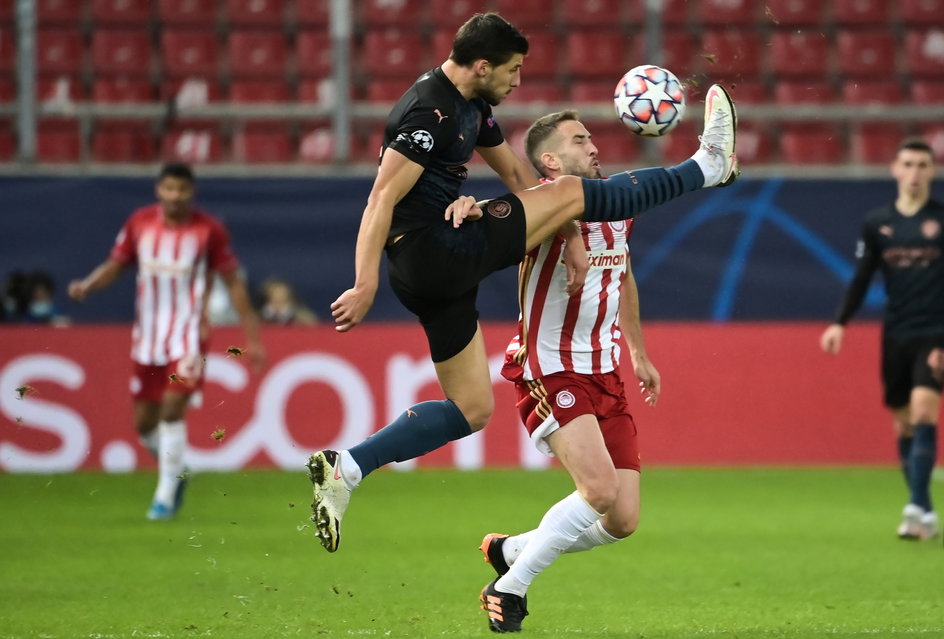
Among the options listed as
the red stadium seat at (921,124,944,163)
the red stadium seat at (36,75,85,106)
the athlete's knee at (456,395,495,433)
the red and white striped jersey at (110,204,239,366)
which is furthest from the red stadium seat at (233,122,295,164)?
the athlete's knee at (456,395,495,433)

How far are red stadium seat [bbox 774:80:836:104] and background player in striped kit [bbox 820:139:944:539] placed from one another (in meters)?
5.96

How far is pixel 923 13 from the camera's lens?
14.9 metres

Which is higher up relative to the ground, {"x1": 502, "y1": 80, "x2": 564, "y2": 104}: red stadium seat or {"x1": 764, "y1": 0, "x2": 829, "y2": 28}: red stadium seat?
{"x1": 764, "y1": 0, "x2": 829, "y2": 28}: red stadium seat

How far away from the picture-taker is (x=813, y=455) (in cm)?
1222

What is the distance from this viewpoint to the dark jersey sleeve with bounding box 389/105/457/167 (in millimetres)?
5234

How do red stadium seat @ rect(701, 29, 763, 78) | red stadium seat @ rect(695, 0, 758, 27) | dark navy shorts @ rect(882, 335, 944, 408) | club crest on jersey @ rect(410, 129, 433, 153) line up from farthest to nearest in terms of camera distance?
1. red stadium seat @ rect(695, 0, 758, 27)
2. red stadium seat @ rect(701, 29, 763, 78)
3. dark navy shorts @ rect(882, 335, 944, 408)
4. club crest on jersey @ rect(410, 129, 433, 153)

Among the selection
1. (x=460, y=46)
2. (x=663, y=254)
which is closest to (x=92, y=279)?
(x=460, y=46)

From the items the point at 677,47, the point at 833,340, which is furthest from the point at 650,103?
the point at 677,47

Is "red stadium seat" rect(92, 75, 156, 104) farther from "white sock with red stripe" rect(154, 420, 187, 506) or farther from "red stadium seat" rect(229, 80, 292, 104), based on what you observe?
"white sock with red stripe" rect(154, 420, 187, 506)

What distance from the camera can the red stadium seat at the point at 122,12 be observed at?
1459 centimetres

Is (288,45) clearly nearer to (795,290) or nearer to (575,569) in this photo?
(795,290)

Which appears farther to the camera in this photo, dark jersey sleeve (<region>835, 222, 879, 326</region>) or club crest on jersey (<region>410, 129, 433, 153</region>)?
dark jersey sleeve (<region>835, 222, 879, 326</region>)

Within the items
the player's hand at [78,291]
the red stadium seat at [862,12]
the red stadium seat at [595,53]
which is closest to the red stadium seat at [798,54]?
the red stadium seat at [862,12]

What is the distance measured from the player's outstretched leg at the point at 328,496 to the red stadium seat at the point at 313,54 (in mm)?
9778
